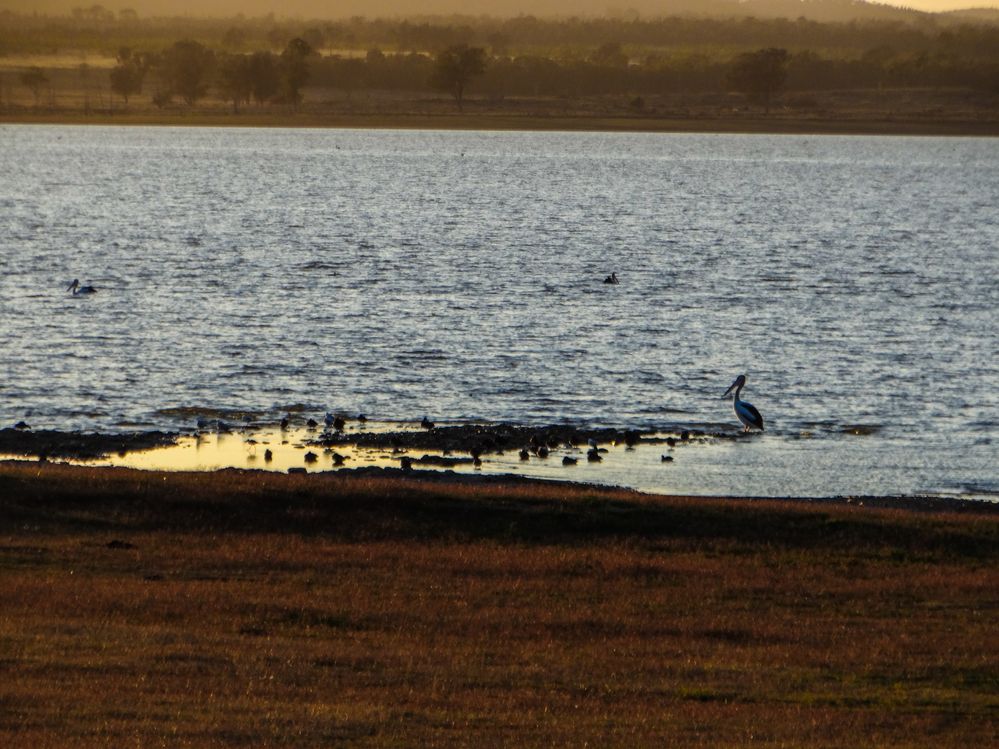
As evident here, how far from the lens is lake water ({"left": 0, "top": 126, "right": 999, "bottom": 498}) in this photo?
3531cm

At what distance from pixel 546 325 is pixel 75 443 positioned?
23.5 meters

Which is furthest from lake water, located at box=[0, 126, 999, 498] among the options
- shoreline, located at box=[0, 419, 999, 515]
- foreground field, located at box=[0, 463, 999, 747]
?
foreground field, located at box=[0, 463, 999, 747]

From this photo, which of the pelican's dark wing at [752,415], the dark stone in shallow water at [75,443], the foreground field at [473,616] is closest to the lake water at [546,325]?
the pelican's dark wing at [752,415]

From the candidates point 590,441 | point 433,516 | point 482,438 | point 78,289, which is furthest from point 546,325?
point 433,516

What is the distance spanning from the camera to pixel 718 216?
11256cm

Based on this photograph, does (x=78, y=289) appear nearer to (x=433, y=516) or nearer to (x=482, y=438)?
(x=482, y=438)

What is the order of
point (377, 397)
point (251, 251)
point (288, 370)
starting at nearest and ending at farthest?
point (377, 397)
point (288, 370)
point (251, 251)

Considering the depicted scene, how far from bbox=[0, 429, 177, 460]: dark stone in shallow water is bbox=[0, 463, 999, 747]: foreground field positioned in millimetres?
5227

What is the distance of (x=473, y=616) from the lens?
55.8ft

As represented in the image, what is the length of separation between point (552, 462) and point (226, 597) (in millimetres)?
14196

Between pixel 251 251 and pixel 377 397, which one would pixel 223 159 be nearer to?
pixel 251 251

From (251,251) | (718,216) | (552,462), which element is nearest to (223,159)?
(718,216)

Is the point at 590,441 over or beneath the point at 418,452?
over

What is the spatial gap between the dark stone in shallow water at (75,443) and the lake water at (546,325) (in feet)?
5.45
